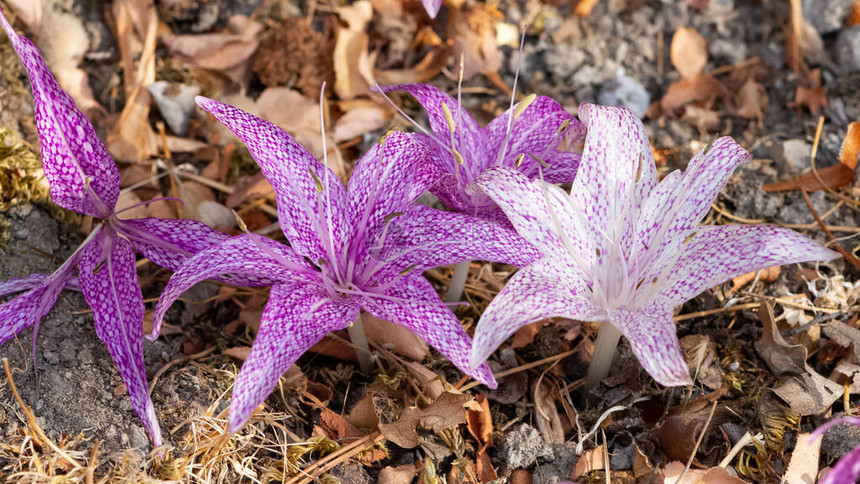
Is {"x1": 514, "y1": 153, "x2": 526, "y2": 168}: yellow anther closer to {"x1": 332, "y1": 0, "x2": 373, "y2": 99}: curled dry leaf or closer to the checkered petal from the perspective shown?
{"x1": 332, "y1": 0, "x2": 373, "y2": 99}: curled dry leaf

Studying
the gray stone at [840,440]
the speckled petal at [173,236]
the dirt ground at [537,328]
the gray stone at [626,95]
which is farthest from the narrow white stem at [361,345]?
the gray stone at [626,95]

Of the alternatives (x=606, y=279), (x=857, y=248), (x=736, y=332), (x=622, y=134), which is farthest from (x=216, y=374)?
(x=857, y=248)

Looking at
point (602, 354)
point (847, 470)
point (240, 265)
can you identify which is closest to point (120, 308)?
point (240, 265)

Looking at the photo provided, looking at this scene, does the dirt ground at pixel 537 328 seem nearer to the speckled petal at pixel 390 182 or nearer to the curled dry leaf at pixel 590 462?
the curled dry leaf at pixel 590 462

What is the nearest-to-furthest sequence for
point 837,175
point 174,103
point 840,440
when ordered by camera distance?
point 840,440 < point 837,175 < point 174,103

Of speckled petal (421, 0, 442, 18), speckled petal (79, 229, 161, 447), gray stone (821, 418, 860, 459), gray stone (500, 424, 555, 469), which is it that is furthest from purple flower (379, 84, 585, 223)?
gray stone (821, 418, 860, 459)

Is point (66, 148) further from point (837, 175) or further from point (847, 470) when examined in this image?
point (837, 175)

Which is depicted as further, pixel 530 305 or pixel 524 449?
pixel 524 449
